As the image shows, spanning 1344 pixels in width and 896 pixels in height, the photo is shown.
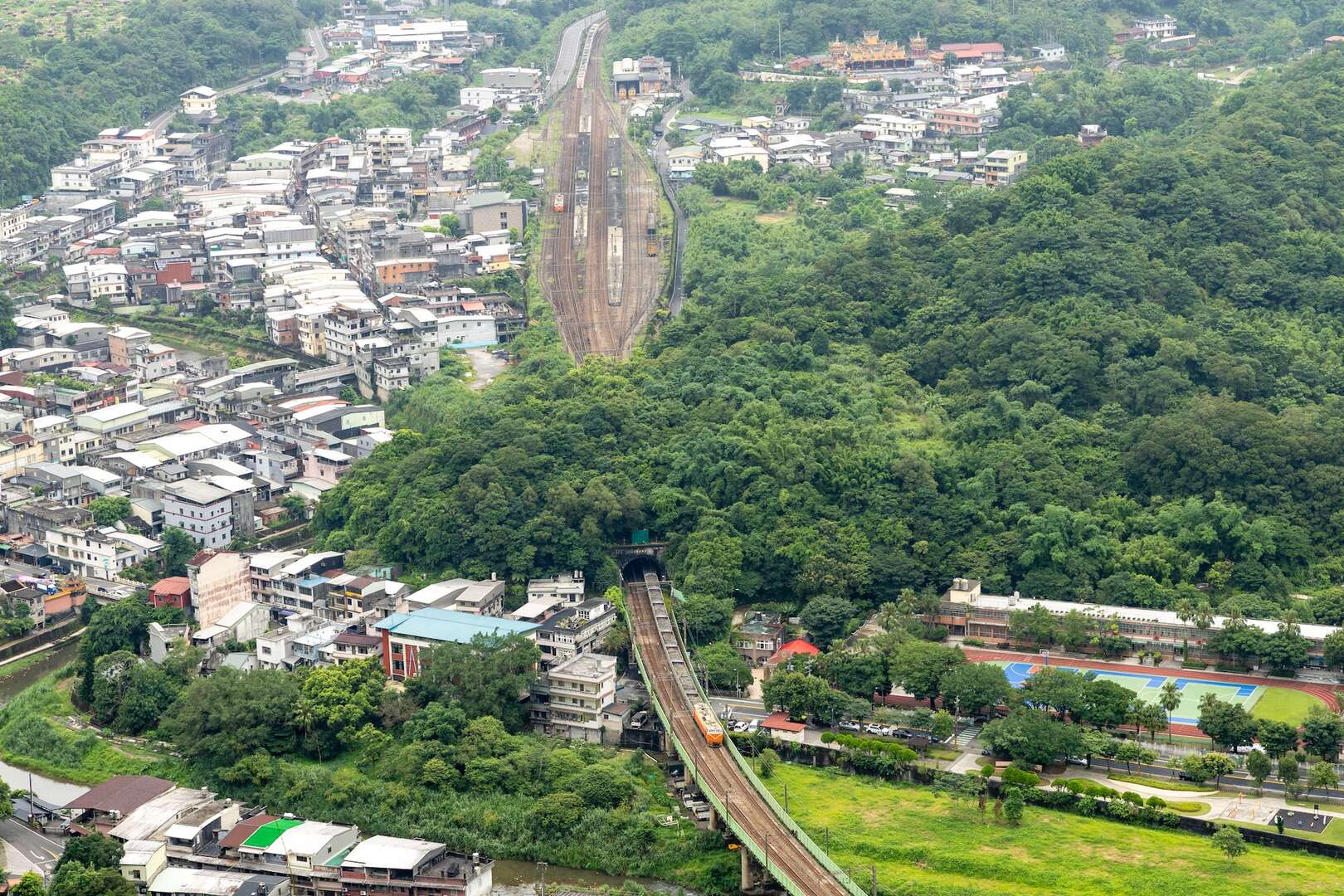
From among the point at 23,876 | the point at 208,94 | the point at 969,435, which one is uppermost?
the point at 208,94

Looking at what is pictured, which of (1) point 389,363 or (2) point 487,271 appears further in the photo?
(2) point 487,271

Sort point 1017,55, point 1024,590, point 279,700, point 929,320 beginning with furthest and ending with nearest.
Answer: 1. point 1017,55
2. point 929,320
3. point 1024,590
4. point 279,700

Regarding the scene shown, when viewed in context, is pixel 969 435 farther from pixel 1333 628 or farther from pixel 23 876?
pixel 23 876

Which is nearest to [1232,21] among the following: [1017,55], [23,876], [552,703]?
[1017,55]

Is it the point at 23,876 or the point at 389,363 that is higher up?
the point at 389,363

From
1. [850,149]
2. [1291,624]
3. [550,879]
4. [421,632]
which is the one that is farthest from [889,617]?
[850,149]

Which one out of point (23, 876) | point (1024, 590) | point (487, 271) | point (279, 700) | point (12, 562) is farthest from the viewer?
point (487, 271)

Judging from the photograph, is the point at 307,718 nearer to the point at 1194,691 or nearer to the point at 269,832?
the point at 269,832

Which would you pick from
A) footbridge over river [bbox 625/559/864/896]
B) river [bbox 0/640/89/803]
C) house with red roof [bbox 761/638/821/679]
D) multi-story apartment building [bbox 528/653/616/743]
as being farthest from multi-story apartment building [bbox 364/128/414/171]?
multi-story apartment building [bbox 528/653/616/743]
